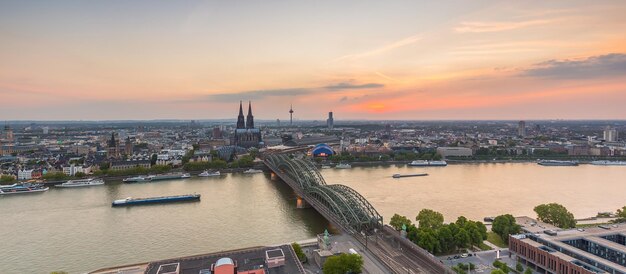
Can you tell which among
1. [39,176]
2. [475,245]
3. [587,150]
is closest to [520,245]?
[475,245]

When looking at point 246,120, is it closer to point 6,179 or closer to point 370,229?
point 6,179

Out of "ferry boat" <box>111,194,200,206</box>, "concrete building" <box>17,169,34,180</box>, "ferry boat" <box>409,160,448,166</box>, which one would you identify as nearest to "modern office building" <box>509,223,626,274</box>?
"ferry boat" <box>111,194,200,206</box>

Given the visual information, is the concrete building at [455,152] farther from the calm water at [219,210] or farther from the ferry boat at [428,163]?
the calm water at [219,210]

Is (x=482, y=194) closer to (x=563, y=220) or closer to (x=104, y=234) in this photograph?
(x=563, y=220)

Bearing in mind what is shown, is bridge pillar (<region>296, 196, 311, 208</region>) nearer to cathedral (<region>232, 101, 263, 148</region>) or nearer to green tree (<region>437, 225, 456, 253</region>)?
green tree (<region>437, 225, 456, 253</region>)

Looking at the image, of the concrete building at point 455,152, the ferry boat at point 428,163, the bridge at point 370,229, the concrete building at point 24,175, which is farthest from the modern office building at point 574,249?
the concrete building at point 24,175

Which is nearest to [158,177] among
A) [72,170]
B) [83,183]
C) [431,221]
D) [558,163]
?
[83,183]
